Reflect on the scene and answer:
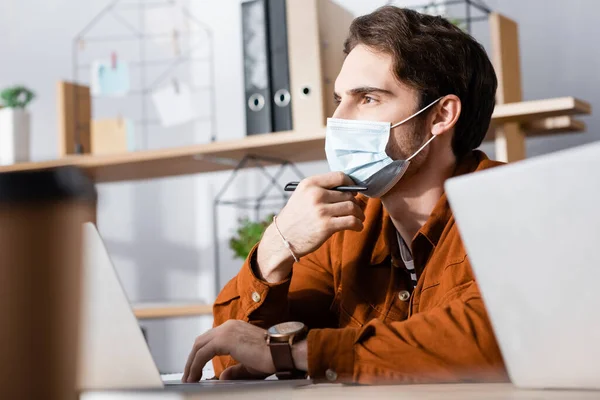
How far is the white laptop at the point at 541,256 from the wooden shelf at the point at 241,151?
4.57 ft

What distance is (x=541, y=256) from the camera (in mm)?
610

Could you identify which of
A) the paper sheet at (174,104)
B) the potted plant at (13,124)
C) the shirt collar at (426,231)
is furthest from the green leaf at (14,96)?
the shirt collar at (426,231)

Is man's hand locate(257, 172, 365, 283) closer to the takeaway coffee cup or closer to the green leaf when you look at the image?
the takeaway coffee cup


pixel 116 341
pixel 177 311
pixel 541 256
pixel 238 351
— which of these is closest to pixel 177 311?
pixel 177 311

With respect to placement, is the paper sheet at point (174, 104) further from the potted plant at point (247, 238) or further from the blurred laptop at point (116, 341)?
the blurred laptop at point (116, 341)

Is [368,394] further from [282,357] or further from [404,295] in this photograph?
[404,295]

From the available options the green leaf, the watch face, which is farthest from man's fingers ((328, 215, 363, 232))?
the green leaf

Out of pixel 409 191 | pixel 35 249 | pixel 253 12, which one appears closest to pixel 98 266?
pixel 35 249

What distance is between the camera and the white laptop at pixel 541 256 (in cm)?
58

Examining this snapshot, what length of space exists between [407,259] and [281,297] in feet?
0.81

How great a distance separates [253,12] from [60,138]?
81cm

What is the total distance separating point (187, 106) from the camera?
107 inches

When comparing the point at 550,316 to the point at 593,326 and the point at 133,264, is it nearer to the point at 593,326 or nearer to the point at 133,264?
the point at 593,326

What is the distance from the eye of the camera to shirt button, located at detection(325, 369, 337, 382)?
1.05 meters
